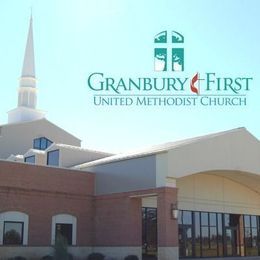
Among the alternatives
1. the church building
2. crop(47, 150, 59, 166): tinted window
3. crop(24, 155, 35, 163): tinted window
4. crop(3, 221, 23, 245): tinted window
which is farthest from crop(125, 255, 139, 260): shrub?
crop(24, 155, 35, 163): tinted window

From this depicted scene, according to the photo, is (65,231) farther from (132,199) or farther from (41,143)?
(41,143)

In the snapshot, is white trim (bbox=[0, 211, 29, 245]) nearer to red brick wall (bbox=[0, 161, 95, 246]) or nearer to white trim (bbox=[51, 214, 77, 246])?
red brick wall (bbox=[0, 161, 95, 246])

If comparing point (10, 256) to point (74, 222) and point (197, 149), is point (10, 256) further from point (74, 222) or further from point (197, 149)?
point (197, 149)

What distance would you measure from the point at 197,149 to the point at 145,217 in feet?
17.9

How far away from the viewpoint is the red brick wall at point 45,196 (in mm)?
29969

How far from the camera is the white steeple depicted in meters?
55.3

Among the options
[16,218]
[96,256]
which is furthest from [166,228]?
[16,218]

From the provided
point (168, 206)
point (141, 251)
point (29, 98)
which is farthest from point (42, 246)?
point (29, 98)

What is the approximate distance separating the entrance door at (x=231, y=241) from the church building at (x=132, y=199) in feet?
0.24

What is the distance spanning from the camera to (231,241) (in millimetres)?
39406

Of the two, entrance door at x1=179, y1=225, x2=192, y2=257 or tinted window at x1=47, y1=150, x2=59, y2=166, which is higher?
tinted window at x1=47, y1=150, x2=59, y2=166

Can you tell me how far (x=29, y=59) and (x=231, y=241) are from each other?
102ft

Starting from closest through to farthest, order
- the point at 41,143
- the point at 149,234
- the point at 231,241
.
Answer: the point at 149,234, the point at 231,241, the point at 41,143

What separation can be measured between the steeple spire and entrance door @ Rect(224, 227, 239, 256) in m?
28.7
